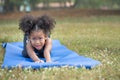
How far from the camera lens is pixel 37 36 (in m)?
6.04

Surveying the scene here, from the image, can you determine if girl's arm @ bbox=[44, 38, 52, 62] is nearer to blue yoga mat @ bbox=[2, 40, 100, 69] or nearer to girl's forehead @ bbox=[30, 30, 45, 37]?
blue yoga mat @ bbox=[2, 40, 100, 69]

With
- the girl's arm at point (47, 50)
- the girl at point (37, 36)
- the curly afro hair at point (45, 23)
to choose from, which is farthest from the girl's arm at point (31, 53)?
the curly afro hair at point (45, 23)

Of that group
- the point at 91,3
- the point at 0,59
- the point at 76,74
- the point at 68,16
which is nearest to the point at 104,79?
the point at 76,74

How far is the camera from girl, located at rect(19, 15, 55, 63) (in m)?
6.05

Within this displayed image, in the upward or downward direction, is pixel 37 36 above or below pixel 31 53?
above

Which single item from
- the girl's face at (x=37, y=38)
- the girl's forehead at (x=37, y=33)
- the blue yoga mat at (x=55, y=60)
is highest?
the girl's forehead at (x=37, y=33)

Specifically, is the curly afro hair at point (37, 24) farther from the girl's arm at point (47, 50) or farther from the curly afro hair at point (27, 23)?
the girl's arm at point (47, 50)

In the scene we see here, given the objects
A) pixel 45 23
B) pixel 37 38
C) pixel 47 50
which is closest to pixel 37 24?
pixel 45 23

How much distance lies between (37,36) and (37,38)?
0.05 m

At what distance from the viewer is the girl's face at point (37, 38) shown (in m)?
6.03

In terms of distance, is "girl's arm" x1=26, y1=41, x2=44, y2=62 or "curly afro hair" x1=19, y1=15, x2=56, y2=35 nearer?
"girl's arm" x1=26, y1=41, x2=44, y2=62

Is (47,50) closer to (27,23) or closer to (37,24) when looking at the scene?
(37,24)

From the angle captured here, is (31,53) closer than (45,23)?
Answer: Yes

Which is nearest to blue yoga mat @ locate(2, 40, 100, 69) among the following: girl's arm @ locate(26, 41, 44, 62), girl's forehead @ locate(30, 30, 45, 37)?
girl's arm @ locate(26, 41, 44, 62)
